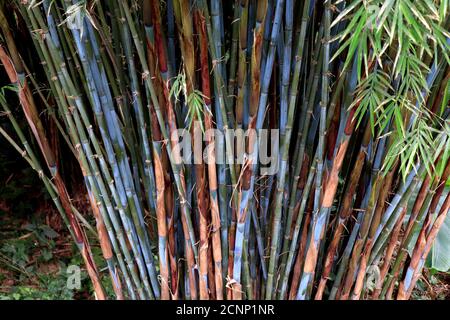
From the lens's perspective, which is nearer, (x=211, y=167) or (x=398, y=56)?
(x=398, y=56)

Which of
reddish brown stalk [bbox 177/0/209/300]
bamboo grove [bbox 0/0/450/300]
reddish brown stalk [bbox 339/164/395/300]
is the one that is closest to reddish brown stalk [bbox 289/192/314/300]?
bamboo grove [bbox 0/0/450/300]

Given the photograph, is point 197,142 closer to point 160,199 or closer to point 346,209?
point 160,199

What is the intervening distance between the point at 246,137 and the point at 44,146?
0.55 meters

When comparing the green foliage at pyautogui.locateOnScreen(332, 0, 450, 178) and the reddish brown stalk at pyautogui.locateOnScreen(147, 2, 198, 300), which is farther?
the reddish brown stalk at pyautogui.locateOnScreen(147, 2, 198, 300)

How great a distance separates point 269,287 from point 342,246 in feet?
0.86

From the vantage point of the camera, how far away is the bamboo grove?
104cm

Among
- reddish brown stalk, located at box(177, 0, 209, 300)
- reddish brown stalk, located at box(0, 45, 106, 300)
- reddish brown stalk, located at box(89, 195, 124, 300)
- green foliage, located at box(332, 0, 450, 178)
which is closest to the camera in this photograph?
green foliage, located at box(332, 0, 450, 178)

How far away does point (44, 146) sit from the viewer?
1245mm

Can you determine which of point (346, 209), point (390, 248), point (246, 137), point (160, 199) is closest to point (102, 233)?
point (160, 199)

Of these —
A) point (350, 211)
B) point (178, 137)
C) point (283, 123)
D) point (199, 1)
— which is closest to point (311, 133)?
point (283, 123)

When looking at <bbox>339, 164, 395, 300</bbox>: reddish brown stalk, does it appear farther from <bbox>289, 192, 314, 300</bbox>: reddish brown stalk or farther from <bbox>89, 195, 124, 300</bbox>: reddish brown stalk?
<bbox>89, 195, 124, 300</bbox>: reddish brown stalk

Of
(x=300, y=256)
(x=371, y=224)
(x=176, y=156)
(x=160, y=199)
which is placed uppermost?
(x=176, y=156)

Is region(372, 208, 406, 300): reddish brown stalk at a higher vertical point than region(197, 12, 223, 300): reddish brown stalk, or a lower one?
lower

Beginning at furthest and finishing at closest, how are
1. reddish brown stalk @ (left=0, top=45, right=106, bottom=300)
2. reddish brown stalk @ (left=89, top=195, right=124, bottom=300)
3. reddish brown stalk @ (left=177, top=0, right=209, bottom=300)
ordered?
reddish brown stalk @ (left=89, top=195, right=124, bottom=300)
reddish brown stalk @ (left=0, top=45, right=106, bottom=300)
reddish brown stalk @ (left=177, top=0, right=209, bottom=300)
